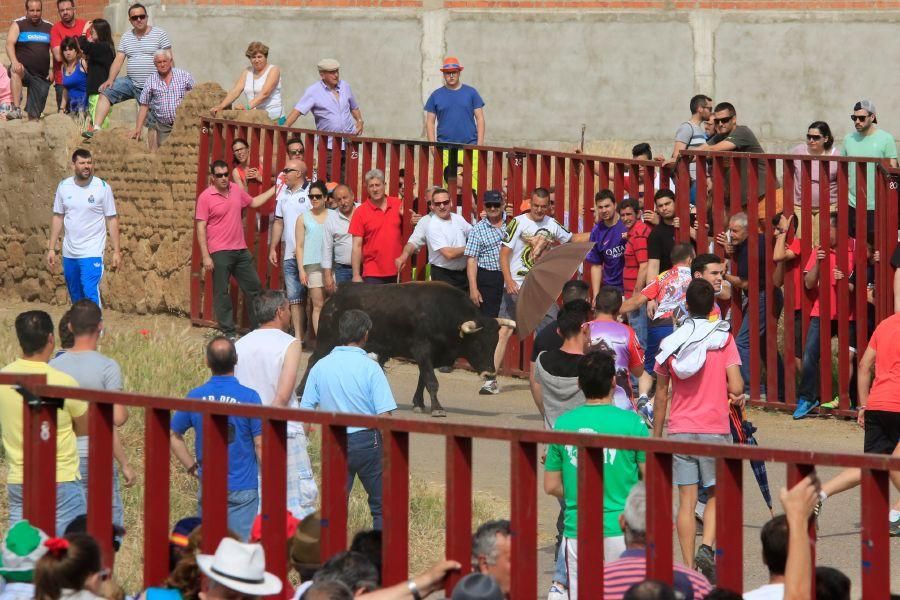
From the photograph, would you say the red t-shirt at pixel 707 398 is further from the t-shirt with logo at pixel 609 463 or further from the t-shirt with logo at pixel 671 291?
the t-shirt with logo at pixel 671 291

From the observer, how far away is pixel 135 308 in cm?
1881

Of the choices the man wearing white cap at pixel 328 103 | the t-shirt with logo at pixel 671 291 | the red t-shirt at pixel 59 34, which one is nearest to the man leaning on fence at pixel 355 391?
the t-shirt with logo at pixel 671 291

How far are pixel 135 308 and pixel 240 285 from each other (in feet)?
6.90

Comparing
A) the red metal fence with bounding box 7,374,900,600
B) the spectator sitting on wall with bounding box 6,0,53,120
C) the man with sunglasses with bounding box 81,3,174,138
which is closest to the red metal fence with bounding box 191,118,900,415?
the man with sunglasses with bounding box 81,3,174,138

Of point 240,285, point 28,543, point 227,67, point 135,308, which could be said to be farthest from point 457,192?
point 28,543

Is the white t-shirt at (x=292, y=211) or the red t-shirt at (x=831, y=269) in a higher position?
the white t-shirt at (x=292, y=211)

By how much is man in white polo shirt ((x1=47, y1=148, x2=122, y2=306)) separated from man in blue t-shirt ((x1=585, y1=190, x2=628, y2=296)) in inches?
175

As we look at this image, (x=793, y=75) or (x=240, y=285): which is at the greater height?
(x=793, y=75)

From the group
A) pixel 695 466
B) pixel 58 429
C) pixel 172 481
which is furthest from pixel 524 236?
pixel 58 429

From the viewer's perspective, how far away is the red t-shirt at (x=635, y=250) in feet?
47.1

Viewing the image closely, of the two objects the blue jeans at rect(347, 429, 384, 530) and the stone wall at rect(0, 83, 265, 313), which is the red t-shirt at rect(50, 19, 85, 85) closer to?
the stone wall at rect(0, 83, 265, 313)

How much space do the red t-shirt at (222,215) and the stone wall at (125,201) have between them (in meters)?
1.25

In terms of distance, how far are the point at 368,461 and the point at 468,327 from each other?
211 inches

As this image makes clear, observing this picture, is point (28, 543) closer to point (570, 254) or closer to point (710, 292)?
point (710, 292)
